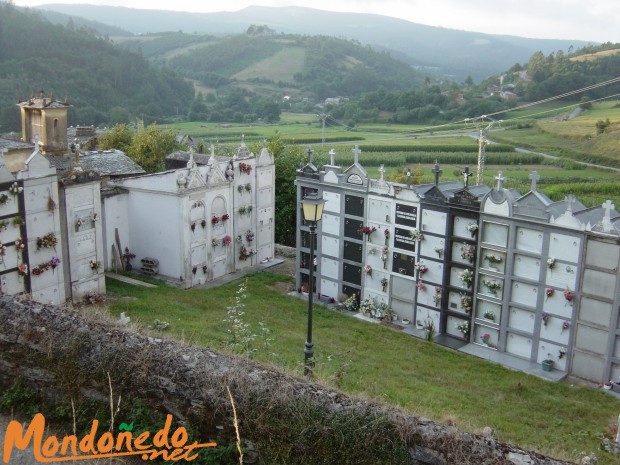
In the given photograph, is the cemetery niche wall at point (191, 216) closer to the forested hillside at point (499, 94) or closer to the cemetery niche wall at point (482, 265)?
the cemetery niche wall at point (482, 265)

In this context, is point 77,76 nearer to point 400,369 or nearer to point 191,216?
point 191,216

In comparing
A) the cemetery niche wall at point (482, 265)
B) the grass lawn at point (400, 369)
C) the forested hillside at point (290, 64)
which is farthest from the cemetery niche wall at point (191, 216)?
the forested hillside at point (290, 64)

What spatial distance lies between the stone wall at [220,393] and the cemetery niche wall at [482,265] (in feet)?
40.9

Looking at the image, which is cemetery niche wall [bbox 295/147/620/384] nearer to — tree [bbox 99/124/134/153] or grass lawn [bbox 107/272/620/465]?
grass lawn [bbox 107/272/620/465]

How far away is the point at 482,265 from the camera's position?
21.5 metres

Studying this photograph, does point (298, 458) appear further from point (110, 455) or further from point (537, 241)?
point (537, 241)

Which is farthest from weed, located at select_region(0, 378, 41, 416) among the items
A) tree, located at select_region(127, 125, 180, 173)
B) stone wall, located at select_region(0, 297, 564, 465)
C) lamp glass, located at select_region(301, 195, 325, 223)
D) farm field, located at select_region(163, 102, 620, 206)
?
tree, located at select_region(127, 125, 180, 173)

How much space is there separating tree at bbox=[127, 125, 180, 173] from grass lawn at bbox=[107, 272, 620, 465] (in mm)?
14819

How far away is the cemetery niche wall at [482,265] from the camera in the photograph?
757 inches

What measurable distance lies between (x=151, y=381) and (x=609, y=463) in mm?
9387

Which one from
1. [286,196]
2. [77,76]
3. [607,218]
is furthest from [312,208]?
[77,76]

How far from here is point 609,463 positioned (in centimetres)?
1313

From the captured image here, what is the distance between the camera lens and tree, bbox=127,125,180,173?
1532 inches

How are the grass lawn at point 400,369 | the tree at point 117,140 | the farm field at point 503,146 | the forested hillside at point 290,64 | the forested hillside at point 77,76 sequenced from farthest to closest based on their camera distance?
the forested hillside at point 290,64, the forested hillside at point 77,76, the farm field at point 503,146, the tree at point 117,140, the grass lawn at point 400,369
